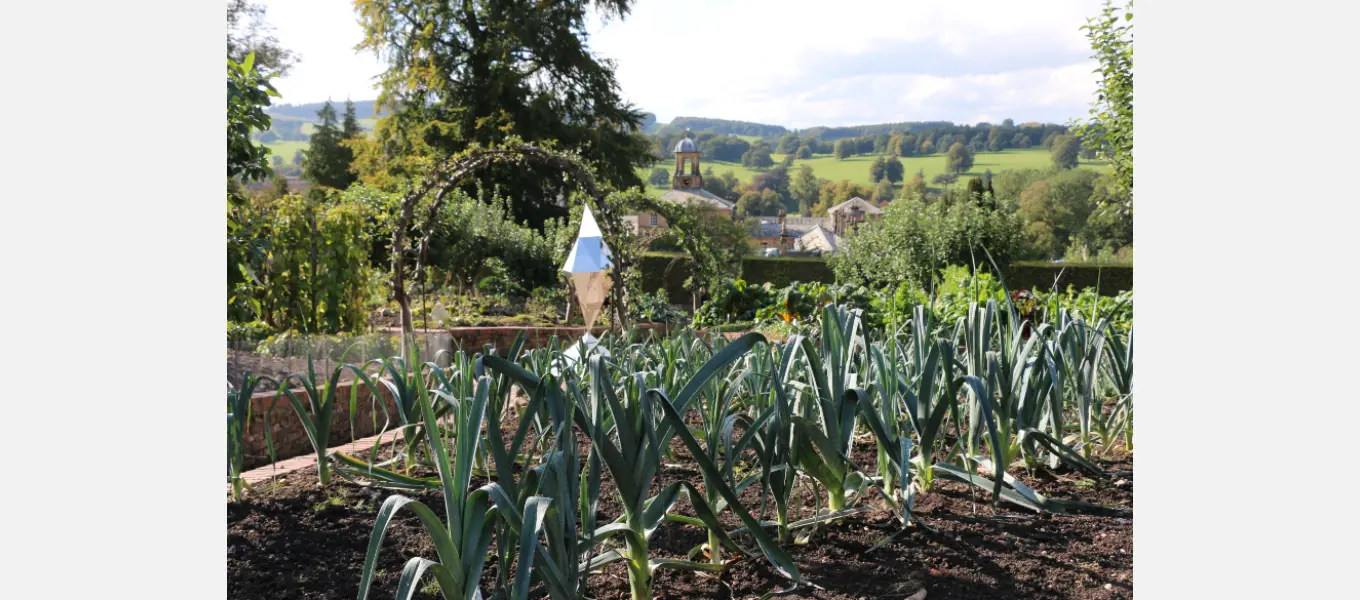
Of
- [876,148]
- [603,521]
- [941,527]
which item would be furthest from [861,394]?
[876,148]

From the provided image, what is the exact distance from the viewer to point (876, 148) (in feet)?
154

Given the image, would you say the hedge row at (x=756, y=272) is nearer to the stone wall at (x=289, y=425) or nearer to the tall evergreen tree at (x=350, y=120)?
the stone wall at (x=289, y=425)

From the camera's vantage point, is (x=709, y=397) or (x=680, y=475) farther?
(x=680, y=475)

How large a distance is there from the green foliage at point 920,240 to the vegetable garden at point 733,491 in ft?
29.2

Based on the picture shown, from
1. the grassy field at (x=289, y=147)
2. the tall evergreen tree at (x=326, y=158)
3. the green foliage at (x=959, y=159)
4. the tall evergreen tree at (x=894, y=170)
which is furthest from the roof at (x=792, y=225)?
the grassy field at (x=289, y=147)

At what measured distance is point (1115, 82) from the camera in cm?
643

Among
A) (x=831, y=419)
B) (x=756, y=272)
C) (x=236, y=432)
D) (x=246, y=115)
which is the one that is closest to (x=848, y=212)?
(x=756, y=272)

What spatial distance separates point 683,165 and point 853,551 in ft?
122

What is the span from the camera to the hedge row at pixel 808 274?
1358cm

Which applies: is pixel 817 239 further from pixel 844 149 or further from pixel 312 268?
pixel 312 268

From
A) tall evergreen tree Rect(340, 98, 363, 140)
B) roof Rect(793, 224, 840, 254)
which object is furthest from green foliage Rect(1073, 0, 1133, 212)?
tall evergreen tree Rect(340, 98, 363, 140)

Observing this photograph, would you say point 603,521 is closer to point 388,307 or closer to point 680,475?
point 680,475

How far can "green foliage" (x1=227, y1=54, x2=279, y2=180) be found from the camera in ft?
9.83

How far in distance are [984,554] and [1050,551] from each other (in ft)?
0.42
